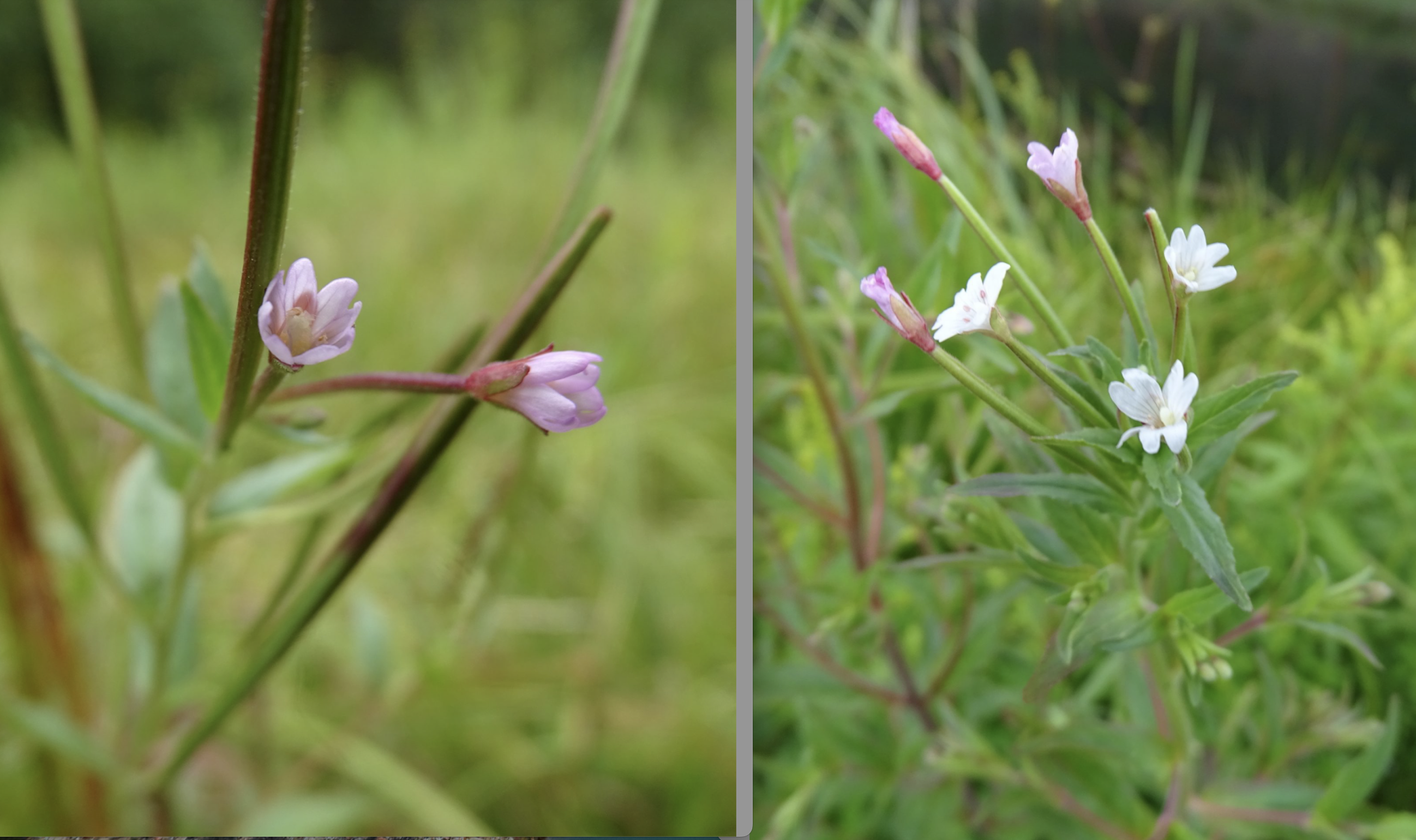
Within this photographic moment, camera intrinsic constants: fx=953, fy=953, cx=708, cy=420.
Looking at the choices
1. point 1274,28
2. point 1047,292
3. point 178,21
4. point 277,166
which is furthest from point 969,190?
point 178,21

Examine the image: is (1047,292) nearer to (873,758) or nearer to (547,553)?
(873,758)

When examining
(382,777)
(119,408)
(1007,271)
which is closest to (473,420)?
(382,777)

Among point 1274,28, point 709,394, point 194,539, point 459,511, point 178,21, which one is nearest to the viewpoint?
point 194,539

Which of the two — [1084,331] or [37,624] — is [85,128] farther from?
[1084,331]

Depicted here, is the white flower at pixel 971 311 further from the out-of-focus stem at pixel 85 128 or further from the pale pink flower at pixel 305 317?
the out-of-focus stem at pixel 85 128

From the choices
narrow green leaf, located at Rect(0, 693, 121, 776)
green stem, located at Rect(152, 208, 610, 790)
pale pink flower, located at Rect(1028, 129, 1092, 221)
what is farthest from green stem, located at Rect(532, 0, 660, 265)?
narrow green leaf, located at Rect(0, 693, 121, 776)

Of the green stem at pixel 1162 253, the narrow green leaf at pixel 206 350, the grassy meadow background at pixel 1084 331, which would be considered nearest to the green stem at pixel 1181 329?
the green stem at pixel 1162 253
